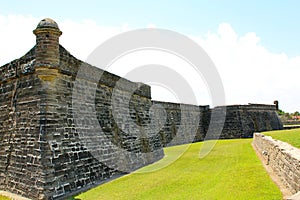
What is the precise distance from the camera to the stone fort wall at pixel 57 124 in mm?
7336

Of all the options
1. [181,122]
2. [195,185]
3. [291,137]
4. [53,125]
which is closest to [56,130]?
[53,125]

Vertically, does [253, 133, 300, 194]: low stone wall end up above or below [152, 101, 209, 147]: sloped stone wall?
below

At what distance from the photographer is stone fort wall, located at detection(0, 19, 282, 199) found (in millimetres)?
7336

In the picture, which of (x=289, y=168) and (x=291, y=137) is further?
(x=291, y=137)

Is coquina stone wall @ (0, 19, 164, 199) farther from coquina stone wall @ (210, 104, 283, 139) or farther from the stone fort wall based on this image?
coquina stone wall @ (210, 104, 283, 139)

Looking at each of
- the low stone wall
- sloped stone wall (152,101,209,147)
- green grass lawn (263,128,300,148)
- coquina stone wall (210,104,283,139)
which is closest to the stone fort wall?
the low stone wall

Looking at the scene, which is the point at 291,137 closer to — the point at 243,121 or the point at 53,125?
the point at 53,125

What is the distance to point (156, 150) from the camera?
14820 millimetres

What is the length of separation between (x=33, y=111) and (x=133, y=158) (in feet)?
17.9

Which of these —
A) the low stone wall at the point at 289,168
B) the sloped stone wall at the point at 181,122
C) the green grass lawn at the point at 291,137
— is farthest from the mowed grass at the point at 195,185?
the sloped stone wall at the point at 181,122

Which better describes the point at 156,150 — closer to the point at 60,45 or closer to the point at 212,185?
the point at 212,185

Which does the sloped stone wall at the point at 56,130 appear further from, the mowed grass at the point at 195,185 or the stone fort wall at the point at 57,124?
the mowed grass at the point at 195,185

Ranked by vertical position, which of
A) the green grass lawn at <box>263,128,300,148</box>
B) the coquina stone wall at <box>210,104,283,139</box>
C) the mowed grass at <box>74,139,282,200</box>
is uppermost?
the coquina stone wall at <box>210,104,283,139</box>

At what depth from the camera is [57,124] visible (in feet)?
25.6
